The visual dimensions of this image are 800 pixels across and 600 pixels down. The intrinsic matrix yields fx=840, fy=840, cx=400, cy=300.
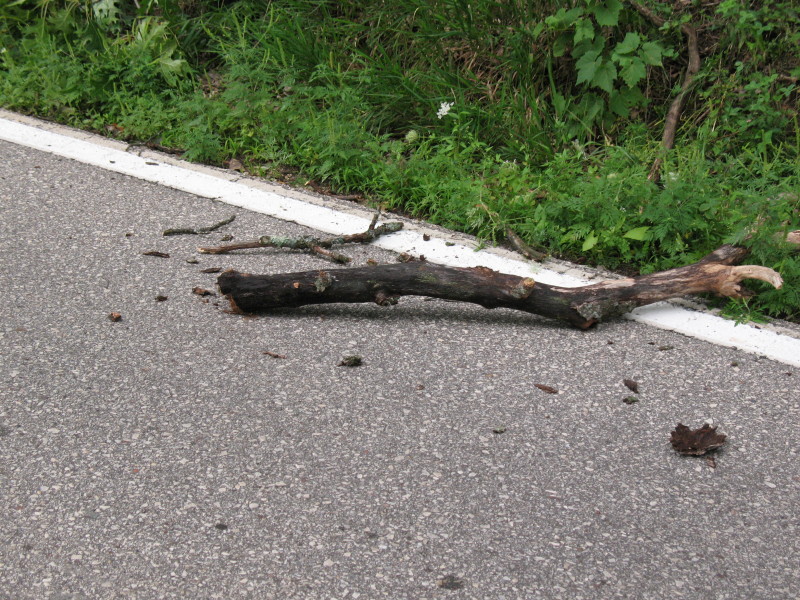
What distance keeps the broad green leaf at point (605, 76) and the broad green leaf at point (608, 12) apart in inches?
8.2

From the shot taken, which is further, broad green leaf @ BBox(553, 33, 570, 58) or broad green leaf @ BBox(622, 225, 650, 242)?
broad green leaf @ BBox(553, 33, 570, 58)

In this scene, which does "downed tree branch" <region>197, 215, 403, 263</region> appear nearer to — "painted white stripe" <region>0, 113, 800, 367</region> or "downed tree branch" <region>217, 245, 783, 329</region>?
"painted white stripe" <region>0, 113, 800, 367</region>

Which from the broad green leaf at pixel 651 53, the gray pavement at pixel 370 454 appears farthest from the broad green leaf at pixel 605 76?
the gray pavement at pixel 370 454

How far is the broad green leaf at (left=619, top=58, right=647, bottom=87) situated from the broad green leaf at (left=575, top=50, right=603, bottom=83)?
149 mm

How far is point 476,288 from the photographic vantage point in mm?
3266

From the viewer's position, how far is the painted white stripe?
124 inches

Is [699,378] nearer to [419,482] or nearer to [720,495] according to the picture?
[720,495]

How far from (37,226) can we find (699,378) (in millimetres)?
3055

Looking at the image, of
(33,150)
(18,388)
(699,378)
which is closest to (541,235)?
(699,378)

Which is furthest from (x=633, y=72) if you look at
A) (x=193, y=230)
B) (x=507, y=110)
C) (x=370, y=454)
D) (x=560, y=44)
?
(x=370, y=454)

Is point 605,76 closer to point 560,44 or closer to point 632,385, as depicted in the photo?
point 560,44

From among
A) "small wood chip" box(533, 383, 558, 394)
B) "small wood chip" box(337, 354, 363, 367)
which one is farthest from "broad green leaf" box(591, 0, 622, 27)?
"small wood chip" box(337, 354, 363, 367)

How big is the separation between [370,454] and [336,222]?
1.84 meters

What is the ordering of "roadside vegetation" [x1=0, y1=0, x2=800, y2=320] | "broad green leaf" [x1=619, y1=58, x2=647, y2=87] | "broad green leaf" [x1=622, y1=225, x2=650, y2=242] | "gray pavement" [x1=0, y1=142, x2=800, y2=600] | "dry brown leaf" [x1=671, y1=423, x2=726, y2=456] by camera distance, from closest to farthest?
"gray pavement" [x1=0, y1=142, x2=800, y2=600] → "dry brown leaf" [x1=671, y1=423, x2=726, y2=456] → "broad green leaf" [x1=622, y1=225, x2=650, y2=242] → "roadside vegetation" [x1=0, y1=0, x2=800, y2=320] → "broad green leaf" [x1=619, y1=58, x2=647, y2=87]
